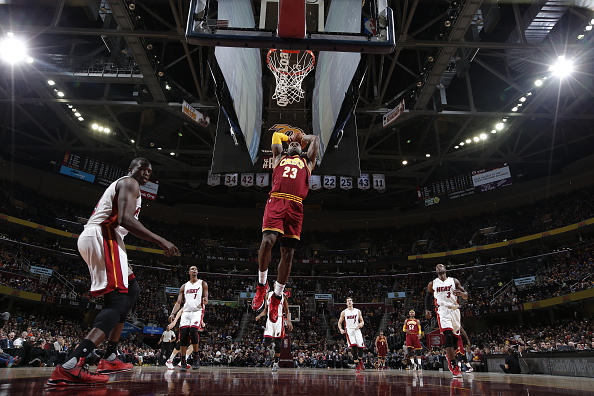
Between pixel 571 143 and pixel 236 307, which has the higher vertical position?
pixel 571 143

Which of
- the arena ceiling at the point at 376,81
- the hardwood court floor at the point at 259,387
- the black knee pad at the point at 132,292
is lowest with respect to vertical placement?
the hardwood court floor at the point at 259,387

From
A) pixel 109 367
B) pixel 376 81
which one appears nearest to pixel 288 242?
pixel 109 367

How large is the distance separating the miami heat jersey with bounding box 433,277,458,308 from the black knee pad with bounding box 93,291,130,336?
6993mm

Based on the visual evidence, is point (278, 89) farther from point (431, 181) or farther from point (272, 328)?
point (431, 181)

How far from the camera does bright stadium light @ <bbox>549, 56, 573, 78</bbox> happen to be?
666 inches

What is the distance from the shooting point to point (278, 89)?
46.2 ft

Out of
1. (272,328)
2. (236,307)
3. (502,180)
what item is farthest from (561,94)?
(236,307)

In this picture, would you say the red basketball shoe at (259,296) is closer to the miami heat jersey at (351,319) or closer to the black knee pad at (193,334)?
the black knee pad at (193,334)

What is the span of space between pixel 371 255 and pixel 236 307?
1346 centimetres

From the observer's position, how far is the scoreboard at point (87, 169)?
27.0m

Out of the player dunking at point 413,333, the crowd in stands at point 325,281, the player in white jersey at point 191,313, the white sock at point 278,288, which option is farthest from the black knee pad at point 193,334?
the crowd in stands at point 325,281

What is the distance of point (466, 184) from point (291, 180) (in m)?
27.7

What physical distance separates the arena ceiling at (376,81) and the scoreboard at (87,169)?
2.58 feet

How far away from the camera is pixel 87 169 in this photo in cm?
2772
